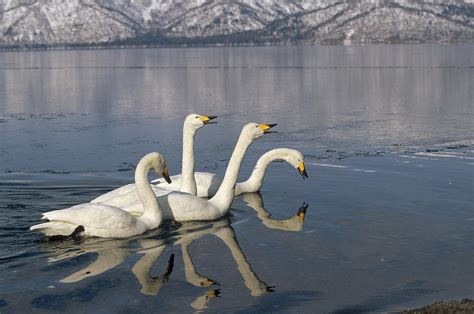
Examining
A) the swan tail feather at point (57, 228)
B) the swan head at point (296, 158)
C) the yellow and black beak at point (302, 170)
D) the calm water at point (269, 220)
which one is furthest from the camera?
the swan head at point (296, 158)

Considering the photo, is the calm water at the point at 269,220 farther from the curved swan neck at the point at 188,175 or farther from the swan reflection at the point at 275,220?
the curved swan neck at the point at 188,175

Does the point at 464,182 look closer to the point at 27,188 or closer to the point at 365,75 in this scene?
the point at 27,188

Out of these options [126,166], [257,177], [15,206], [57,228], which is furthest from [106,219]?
[126,166]

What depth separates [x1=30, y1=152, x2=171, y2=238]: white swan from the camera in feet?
50.1

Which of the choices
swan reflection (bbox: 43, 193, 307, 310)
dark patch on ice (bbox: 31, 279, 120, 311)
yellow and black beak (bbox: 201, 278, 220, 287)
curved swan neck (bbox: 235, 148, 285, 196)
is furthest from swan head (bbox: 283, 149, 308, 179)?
dark patch on ice (bbox: 31, 279, 120, 311)

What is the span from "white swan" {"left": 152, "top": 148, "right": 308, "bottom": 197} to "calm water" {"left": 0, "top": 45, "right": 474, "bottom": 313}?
0.45m

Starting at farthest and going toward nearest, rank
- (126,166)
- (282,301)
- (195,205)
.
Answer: (126,166) → (195,205) → (282,301)

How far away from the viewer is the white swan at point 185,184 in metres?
17.4

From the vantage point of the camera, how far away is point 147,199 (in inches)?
639

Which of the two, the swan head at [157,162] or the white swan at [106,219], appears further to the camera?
the swan head at [157,162]

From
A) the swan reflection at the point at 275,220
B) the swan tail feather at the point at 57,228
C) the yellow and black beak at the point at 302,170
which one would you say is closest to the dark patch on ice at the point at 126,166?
the swan reflection at the point at 275,220

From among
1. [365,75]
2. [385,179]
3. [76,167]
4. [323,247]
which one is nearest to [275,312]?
[323,247]

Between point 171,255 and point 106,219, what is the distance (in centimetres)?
156

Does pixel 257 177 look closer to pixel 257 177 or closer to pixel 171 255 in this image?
pixel 257 177
